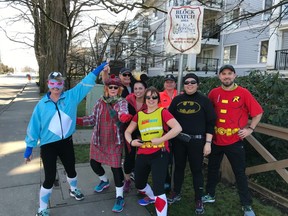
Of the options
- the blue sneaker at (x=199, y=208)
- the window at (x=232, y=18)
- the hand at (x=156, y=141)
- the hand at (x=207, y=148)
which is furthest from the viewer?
the window at (x=232, y=18)

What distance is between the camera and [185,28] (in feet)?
12.2

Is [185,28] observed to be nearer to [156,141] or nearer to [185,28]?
[185,28]

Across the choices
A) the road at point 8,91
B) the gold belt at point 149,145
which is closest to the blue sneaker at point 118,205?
the gold belt at point 149,145

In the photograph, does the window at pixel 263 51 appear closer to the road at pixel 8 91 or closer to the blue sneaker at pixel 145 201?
the road at pixel 8 91

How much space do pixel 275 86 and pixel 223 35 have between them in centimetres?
1884

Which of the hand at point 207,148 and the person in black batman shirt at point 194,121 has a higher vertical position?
the person in black batman shirt at point 194,121

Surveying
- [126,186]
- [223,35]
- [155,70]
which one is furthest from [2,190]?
[155,70]

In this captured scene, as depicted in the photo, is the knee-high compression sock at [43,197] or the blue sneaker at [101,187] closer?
the knee-high compression sock at [43,197]

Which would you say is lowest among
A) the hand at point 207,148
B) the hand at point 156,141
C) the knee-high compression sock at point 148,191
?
the knee-high compression sock at point 148,191

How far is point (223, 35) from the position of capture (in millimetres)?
21828

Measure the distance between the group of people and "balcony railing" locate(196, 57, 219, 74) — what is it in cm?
2032

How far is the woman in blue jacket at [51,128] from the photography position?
310 cm

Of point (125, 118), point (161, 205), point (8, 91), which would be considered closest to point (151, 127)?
point (125, 118)

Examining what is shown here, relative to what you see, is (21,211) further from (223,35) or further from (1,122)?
(223,35)
